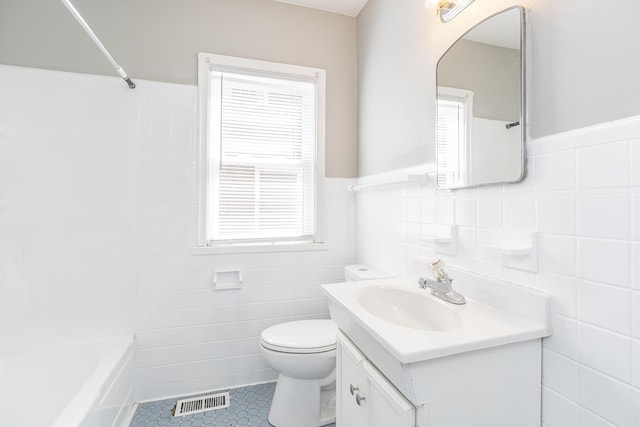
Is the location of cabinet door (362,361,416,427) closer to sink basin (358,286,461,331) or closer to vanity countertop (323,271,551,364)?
vanity countertop (323,271,551,364)

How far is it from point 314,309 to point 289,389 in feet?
1.98

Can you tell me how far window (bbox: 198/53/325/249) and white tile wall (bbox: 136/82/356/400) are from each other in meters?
0.12

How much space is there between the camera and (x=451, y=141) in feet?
4.27

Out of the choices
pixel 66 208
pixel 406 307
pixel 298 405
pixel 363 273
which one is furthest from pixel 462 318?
pixel 66 208

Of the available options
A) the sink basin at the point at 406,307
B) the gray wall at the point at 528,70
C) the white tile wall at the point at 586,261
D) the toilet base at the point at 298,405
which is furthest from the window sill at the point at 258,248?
the white tile wall at the point at 586,261

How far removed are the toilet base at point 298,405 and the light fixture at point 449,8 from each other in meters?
1.86

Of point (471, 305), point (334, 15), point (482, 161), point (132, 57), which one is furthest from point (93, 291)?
point (334, 15)

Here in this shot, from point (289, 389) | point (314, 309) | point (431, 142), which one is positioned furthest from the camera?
point (314, 309)

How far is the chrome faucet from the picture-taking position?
1130mm

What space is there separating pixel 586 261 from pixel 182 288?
192 cm

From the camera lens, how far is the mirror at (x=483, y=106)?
1.00m

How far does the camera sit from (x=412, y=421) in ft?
2.61

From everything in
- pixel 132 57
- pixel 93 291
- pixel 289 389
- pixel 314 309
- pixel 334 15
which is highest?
pixel 334 15

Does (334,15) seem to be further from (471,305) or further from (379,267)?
(471,305)
